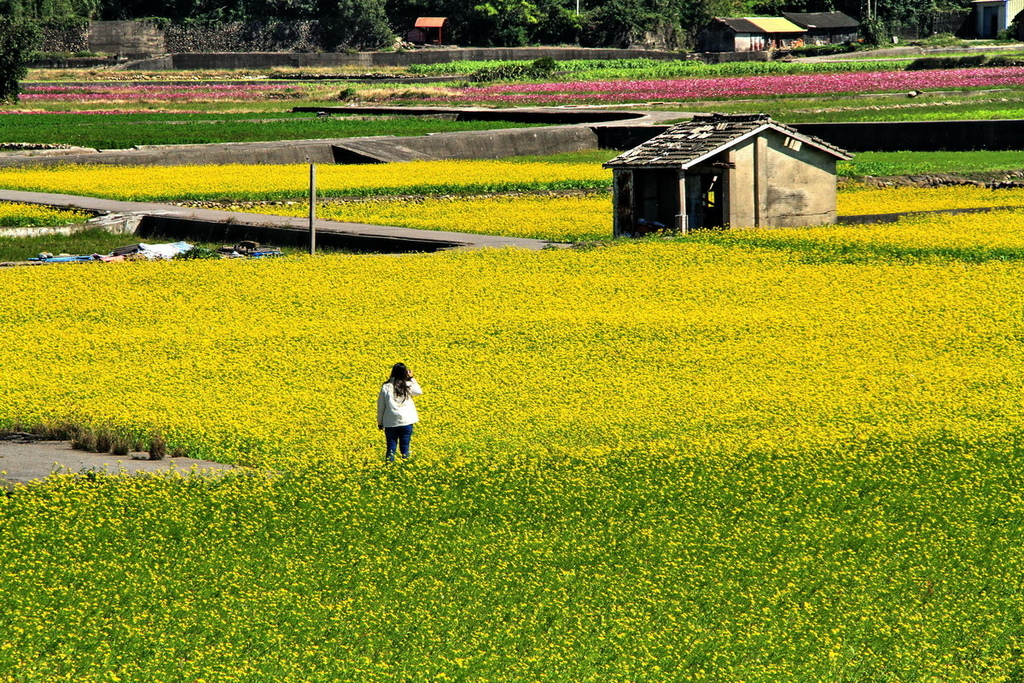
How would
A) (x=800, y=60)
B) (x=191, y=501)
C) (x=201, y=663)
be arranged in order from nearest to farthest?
1. (x=201, y=663)
2. (x=191, y=501)
3. (x=800, y=60)

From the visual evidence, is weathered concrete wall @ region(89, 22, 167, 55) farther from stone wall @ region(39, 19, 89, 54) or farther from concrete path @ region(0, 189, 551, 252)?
concrete path @ region(0, 189, 551, 252)

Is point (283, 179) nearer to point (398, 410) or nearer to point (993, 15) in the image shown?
point (398, 410)

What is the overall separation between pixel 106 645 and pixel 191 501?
3222 millimetres

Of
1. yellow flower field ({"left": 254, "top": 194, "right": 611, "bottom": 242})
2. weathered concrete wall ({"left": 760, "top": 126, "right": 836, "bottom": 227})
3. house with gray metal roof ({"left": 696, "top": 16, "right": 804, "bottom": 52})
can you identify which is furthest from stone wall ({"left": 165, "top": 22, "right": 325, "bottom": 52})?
weathered concrete wall ({"left": 760, "top": 126, "right": 836, "bottom": 227})

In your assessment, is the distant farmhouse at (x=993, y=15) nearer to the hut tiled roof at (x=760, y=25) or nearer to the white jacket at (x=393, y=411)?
the hut tiled roof at (x=760, y=25)

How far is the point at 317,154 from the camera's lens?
55.8m

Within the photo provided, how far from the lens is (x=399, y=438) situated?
15.5 m

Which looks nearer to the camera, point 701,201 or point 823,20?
point 701,201

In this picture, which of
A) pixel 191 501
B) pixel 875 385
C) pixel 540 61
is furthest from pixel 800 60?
pixel 191 501

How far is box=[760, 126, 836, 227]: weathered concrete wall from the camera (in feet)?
112

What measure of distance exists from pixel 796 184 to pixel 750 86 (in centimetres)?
4850

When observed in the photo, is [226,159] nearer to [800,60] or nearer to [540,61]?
[540,61]

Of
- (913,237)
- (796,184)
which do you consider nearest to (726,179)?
(796,184)

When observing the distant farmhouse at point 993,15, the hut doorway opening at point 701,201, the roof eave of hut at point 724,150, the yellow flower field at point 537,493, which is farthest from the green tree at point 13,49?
the distant farmhouse at point 993,15
